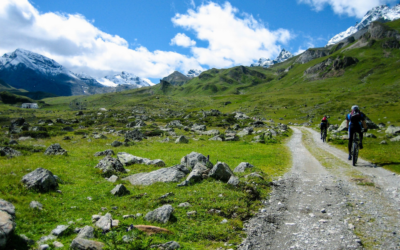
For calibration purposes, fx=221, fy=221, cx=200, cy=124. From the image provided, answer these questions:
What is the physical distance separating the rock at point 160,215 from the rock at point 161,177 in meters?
5.60

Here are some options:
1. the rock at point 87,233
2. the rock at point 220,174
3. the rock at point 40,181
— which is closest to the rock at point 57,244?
the rock at point 87,233

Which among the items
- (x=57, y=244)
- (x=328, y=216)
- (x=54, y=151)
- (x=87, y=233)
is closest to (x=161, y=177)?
(x=87, y=233)

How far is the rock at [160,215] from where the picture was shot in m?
9.09

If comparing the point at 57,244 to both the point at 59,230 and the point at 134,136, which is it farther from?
the point at 134,136

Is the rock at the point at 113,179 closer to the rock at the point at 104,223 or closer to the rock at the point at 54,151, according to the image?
the rock at the point at 104,223

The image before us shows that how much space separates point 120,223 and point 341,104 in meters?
115

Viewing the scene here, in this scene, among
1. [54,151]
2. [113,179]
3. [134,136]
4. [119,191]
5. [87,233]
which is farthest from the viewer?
[134,136]

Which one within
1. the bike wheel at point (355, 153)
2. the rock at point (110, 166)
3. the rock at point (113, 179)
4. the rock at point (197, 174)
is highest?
the bike wheel at point (355, 153)

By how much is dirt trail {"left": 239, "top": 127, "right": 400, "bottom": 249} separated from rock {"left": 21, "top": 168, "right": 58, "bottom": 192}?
10935 millimetres

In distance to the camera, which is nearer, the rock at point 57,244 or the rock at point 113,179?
the rock at point 57,244

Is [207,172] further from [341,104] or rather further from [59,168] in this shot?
[341,104]

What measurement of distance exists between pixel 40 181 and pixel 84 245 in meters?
7.48

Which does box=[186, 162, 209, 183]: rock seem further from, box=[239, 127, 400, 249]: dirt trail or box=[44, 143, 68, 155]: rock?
box=[44, 143, 68, 155]: rock

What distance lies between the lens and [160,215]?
923 centimetres
